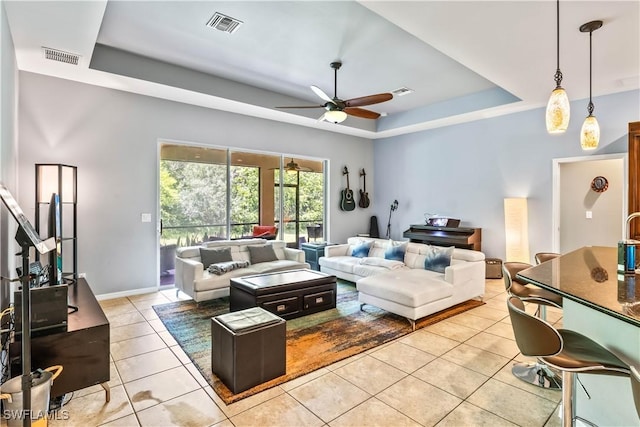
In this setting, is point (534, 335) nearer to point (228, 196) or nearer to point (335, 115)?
point (335, 115)

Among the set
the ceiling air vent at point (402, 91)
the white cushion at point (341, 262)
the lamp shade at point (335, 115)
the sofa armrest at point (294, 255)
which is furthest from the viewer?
the ceiling air vent at point (402, 91)

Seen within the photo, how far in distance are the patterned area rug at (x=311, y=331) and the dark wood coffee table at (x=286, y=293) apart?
13 cm

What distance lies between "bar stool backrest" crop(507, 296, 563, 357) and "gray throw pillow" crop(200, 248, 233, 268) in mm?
4088

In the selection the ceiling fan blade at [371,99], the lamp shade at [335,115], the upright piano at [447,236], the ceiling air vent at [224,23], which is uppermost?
the ceiling air vent at [224,23]

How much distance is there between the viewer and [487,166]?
6.43m

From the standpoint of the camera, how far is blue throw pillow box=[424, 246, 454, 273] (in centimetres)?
446

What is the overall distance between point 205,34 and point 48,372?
3.64 meters

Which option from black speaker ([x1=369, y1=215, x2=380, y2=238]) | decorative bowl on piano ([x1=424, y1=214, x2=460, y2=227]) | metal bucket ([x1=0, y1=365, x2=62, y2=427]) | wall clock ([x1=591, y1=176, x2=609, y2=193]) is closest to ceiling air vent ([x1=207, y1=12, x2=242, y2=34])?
metal bucket ([x1=0, y1=365, x2=62, y2=427])

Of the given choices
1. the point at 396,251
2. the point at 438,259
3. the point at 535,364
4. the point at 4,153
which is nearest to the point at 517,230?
the point at 438,259

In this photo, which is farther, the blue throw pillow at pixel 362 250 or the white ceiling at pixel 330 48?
the blue throw pillow at pixel 362 250

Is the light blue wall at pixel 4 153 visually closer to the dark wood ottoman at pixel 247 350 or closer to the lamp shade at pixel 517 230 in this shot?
the dark wood ottoman at pixel 247 350

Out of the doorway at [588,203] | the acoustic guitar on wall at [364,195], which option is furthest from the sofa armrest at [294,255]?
the doorway at [588,203]

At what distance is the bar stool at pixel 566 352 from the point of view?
1441 mm

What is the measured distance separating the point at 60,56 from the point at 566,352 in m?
5.29
